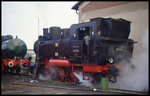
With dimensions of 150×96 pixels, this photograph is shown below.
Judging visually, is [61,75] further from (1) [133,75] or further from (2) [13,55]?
(2) [13,55]

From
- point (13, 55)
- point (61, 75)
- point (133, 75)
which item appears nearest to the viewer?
point (133, 75)

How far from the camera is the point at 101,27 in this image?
11039 millimetres

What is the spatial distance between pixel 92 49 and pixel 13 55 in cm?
772

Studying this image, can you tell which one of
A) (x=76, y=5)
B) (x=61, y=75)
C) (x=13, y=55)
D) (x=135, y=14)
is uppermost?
(x=76, y=5)

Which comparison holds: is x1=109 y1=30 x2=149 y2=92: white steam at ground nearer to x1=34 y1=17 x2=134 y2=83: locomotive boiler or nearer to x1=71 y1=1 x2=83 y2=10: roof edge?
x1=34 y1=17 x2=134 y2=83: locomotive boiler

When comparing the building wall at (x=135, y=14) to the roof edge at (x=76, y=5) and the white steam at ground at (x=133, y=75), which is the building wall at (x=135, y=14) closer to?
the white steam at ground at (x=133, y=75)

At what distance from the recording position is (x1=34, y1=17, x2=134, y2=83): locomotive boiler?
1064 cm

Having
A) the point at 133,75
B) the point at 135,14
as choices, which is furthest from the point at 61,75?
the point at 135,14

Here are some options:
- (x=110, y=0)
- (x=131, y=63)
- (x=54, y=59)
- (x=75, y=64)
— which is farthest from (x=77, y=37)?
(x=110, y=0)

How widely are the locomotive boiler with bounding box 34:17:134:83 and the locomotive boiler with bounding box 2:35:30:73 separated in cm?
404

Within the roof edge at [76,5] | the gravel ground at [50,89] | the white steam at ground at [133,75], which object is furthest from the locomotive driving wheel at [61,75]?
the roof edge at [76,5]

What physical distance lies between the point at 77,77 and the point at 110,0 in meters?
7.70

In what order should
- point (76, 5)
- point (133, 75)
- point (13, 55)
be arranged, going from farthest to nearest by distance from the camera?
point (76, 5)
point (13, 55)
point (133, 75)

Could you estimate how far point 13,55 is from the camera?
1644 centimetres
